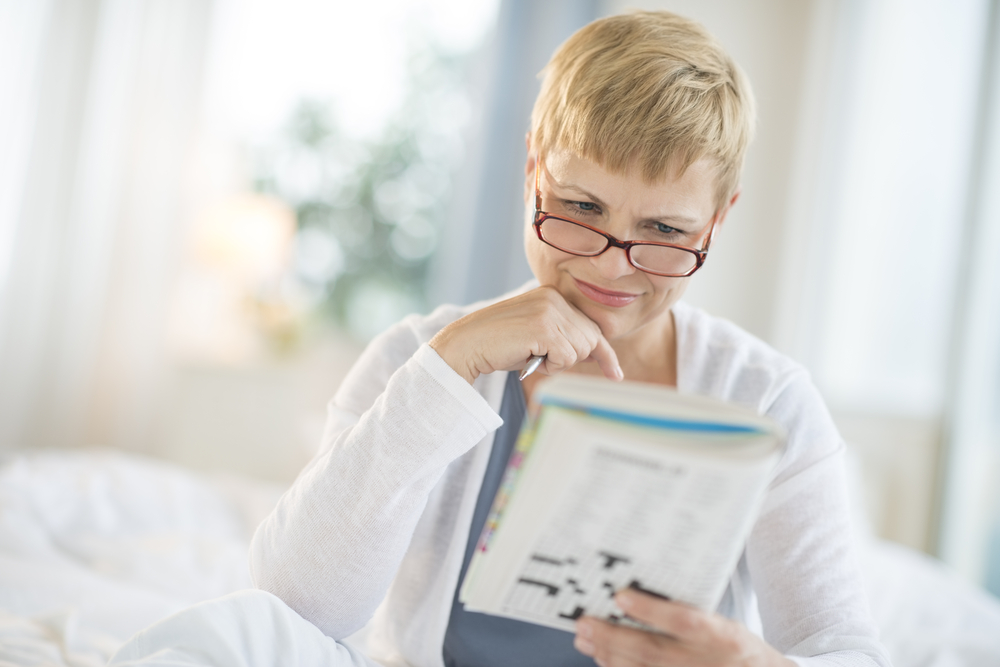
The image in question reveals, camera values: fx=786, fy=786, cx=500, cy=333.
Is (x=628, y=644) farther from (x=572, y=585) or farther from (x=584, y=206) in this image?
(x=584, y=206)

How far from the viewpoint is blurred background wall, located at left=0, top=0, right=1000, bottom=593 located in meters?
2.54

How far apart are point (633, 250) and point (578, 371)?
0.76 ft

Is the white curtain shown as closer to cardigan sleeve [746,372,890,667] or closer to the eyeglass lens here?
the eyeglass lens

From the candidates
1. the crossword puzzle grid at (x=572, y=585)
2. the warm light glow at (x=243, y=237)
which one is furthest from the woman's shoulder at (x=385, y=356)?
the warm light glow at (x=243, y=237)

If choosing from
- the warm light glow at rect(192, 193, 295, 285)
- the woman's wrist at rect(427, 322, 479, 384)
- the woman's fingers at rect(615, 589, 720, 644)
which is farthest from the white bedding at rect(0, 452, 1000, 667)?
the warm light glow at rect(192, 193, 295, 285)

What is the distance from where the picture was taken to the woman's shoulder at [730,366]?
0.99 meters

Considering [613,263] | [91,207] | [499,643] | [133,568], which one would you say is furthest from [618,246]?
[91,207]

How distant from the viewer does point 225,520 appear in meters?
1.73

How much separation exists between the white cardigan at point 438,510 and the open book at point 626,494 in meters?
0.20

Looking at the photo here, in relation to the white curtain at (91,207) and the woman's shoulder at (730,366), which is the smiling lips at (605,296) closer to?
the woman's shoulder at (730,366)

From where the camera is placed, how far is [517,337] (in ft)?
2.68

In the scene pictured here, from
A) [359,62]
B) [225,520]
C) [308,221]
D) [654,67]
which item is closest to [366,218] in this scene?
[308,221]

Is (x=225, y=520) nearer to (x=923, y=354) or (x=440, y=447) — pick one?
(x=440, y=447)

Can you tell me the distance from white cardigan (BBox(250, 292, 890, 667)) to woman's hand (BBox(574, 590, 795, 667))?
144mm
